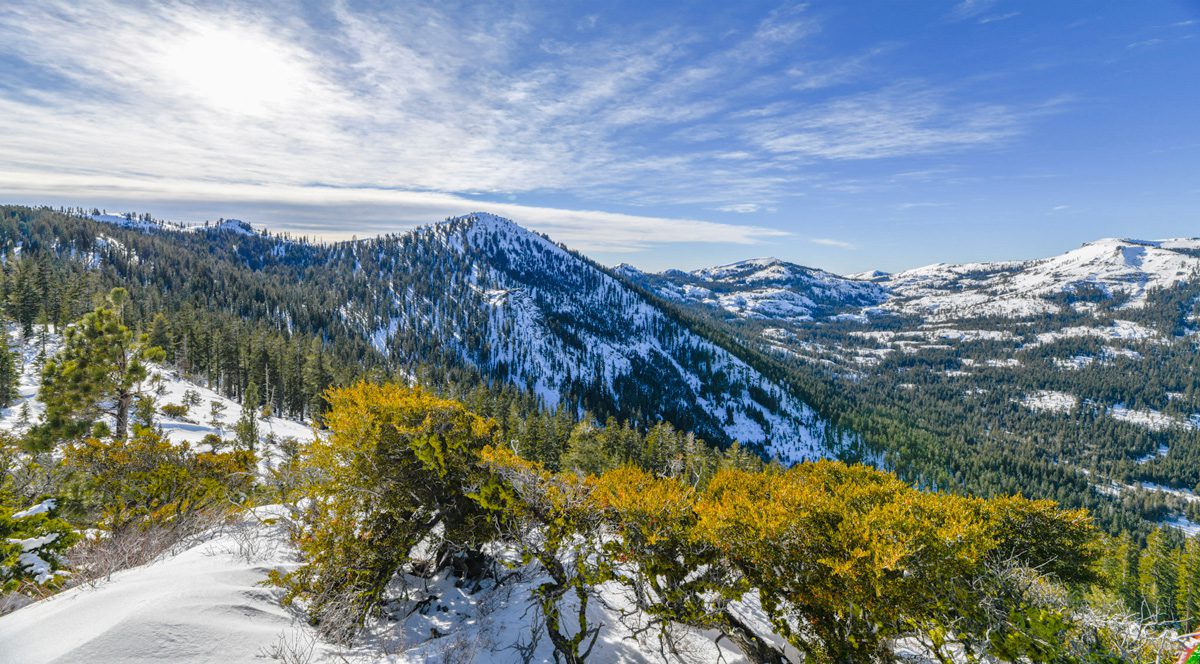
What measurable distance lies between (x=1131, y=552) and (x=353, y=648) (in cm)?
10628

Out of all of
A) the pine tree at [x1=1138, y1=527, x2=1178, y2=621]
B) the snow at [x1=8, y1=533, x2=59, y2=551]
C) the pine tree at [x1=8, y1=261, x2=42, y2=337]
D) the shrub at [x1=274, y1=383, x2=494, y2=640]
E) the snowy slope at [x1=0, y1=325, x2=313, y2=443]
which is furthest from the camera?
the pine tree at [x1=8, y1=261, x2=42, y2=337]

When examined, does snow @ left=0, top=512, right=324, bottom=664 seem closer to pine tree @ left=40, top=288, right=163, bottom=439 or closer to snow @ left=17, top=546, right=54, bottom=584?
snow @ left=17, top=546, right=54, bottom=584

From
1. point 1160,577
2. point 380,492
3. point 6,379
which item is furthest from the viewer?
point 1160,577

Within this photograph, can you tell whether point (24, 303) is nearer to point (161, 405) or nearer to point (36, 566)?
point (161, 405)

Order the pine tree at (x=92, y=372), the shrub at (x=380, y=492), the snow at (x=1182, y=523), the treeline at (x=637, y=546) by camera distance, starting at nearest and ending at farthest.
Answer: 1. the treeline at (x=637, y=546)
2. the shrub at (x=380, y=492)
3. the pine tree at (x=92, y=372)
4. the snow at (x=1182, y=523)

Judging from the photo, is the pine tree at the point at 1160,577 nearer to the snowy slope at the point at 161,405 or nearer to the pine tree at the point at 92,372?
the pine tree at the point at 92,372

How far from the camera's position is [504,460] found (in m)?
12.9

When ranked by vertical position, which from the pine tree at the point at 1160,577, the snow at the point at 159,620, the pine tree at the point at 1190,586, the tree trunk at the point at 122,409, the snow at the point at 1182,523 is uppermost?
the snow at the point at 159,620

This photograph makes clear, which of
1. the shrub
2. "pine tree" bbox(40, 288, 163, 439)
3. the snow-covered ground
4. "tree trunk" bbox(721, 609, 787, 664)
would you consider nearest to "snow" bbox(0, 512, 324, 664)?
the snow-covered ground

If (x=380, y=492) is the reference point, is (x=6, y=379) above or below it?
below

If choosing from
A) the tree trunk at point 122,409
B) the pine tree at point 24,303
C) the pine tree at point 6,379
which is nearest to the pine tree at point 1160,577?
the tree trunk at point 122,409

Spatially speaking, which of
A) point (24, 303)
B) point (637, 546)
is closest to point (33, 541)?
point (637, 546)

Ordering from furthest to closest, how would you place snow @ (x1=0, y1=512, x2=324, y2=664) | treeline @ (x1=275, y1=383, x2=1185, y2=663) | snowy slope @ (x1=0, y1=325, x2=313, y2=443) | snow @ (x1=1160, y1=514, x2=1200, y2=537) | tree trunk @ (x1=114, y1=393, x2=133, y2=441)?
1. snow @ (x1=1160, y1=514, x2=1200, y2=537)
2. snowy slope @ (x1=0, y1=325, x2=313, y2=443)
3. tree trunk @ (x1=114, y1=393, x2=133, y2=441)
4. treeline @ (x1=275, y1=383, x2=1185, y2=663)
5. snow @ (x1=0, y1=512, x2=324, y2=664)

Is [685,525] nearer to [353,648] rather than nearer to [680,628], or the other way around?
[680,628]
